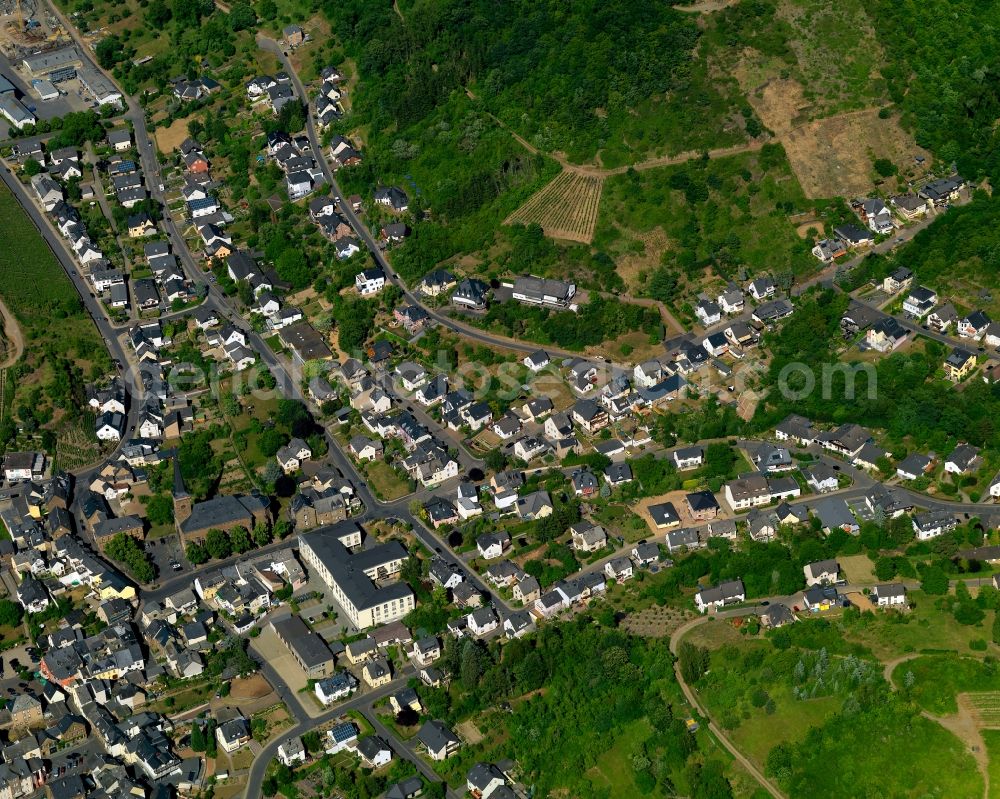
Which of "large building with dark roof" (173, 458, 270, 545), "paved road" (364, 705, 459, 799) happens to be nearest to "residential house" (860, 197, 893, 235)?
"large building with dark roof" (173, 458, 270, 545)


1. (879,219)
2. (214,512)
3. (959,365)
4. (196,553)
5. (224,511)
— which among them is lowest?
(196,553)

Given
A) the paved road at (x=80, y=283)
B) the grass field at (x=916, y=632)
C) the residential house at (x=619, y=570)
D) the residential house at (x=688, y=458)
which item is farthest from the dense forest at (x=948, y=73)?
the paved road at (x=80, y=283)

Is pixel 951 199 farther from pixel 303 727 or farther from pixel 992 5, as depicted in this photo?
pixel 303 727

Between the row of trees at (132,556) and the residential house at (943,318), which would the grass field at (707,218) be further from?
the row of trees at (132,556)

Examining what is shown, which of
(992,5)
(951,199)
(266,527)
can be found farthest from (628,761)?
(992,5)

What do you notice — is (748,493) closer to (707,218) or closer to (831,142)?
(707,218)

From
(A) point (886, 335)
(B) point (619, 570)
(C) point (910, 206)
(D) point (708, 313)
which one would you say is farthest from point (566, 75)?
(B) point (619, 570)
